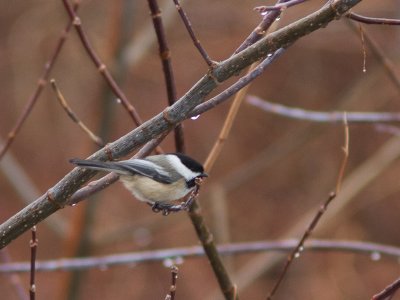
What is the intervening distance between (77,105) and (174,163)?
498 cm

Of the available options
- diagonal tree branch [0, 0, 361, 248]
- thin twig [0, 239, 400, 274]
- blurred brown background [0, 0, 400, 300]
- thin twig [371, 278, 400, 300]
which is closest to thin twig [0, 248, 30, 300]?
thin twig [0, 239, 400, 274]

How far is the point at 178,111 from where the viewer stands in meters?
1.17

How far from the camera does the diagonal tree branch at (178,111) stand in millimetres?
1072

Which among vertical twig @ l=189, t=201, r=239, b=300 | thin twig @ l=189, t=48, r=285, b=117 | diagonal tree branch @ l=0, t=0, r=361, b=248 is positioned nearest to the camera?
diagonal tree branch @ l=0, t=0, r=361, b=248

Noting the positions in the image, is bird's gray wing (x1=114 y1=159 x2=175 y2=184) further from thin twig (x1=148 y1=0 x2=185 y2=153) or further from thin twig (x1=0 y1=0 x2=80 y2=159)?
thin twig (x1=0 y1=0 x2=80 y2=159)

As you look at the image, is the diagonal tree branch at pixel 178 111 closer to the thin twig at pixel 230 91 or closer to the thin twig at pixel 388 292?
the thin twig at pixel 230 91

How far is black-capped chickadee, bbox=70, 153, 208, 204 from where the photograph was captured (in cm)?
165

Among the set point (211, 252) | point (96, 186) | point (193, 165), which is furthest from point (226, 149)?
point (96, 186)

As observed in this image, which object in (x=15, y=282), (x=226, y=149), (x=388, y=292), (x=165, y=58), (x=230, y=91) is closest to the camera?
(x=388, y=292)

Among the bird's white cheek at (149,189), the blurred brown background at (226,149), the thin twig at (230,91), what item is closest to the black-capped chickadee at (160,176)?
the bird's white cheek at (149,189)

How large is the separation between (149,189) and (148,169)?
0.05 m

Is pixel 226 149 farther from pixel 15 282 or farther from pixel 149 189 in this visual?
pixel 149 189

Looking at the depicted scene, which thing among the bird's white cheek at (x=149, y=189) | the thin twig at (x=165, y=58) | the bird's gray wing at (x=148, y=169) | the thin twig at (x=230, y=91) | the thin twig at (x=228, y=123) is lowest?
the thin twig at (x=230, y=91)

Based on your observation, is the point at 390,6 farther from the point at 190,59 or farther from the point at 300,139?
the point at 190,59
